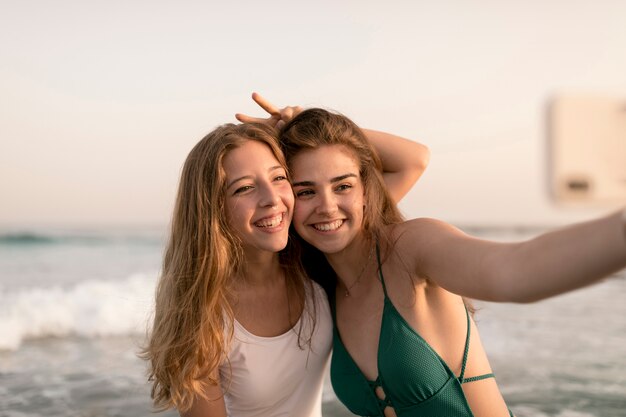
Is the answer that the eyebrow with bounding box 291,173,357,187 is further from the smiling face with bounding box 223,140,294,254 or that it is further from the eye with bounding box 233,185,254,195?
the eye with bounding box 233,185,254,195

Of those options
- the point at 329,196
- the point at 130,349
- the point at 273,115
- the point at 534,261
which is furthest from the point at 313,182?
the point at 130,349

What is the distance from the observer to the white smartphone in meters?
1.42

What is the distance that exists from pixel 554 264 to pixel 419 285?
44.7 inches

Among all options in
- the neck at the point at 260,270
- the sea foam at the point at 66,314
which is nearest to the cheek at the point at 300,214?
the neck at the point at 260,270

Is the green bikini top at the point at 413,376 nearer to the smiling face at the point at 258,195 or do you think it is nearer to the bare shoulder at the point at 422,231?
the bare shoulder at the point at 422,231

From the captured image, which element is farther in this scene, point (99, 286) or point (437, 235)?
point (99, 286)

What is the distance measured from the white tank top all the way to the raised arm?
985 millimetres

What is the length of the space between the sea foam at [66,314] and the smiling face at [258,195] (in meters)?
4.84

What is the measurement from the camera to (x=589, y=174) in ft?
4.71

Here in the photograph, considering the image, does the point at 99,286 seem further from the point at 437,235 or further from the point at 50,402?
the point at 437,235

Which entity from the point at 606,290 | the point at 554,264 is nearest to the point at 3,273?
the point at 606,290

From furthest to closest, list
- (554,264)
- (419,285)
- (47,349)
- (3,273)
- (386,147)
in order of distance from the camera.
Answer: (3,273)
(47,349)
(386,147)
(419,285)
(554,264)

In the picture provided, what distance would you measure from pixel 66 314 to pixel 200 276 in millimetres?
7561

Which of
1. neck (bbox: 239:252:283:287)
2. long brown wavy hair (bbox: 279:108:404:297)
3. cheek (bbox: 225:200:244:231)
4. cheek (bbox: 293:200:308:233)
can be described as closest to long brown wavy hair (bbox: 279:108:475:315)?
long brown wavy hair (bbox: 279:108:404:297)
